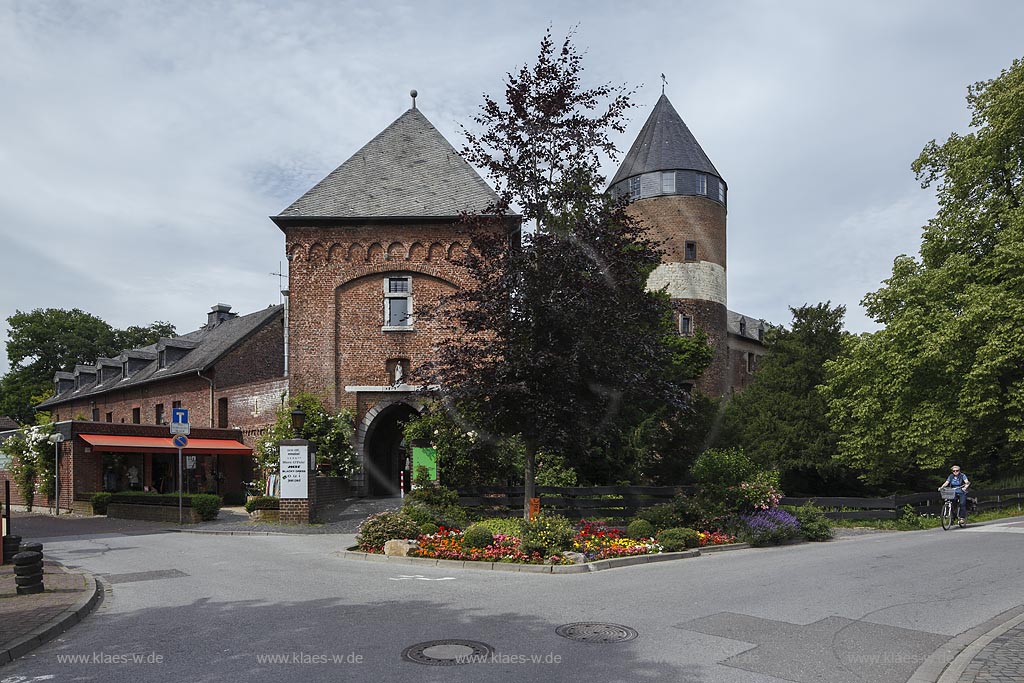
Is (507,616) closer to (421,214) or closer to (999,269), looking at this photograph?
(421,214)

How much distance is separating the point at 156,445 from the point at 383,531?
769 inches

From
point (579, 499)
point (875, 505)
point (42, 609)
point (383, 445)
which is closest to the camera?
point (42, 609)

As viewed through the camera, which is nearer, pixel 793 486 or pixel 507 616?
pixel 507 616

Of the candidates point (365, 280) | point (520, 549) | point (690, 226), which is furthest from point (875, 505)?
point (690, 226)

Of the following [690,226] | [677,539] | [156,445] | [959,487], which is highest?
[690,226]

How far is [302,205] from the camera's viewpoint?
86.6ft

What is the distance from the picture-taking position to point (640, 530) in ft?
45.6

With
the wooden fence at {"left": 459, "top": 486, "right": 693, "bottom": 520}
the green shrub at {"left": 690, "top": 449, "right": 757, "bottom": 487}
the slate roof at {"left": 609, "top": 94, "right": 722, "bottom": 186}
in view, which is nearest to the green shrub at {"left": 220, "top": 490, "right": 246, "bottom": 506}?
the wooden fence at {"left": 459, "top": 486, "right": 693, "bottom": 520}

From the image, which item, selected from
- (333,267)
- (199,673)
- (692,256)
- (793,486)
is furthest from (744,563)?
(692,256)

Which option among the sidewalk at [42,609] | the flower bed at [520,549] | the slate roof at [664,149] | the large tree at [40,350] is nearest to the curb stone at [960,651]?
the flower bed at [520,549]

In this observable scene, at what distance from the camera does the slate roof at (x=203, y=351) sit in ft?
119

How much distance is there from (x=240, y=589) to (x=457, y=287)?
55.4ft

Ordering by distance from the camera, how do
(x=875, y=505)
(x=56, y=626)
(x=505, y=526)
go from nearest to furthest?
(x=56, y=626)
(x=505, y=526)
(x=875, y=505)

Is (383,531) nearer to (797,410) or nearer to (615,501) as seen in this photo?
(615,501)
